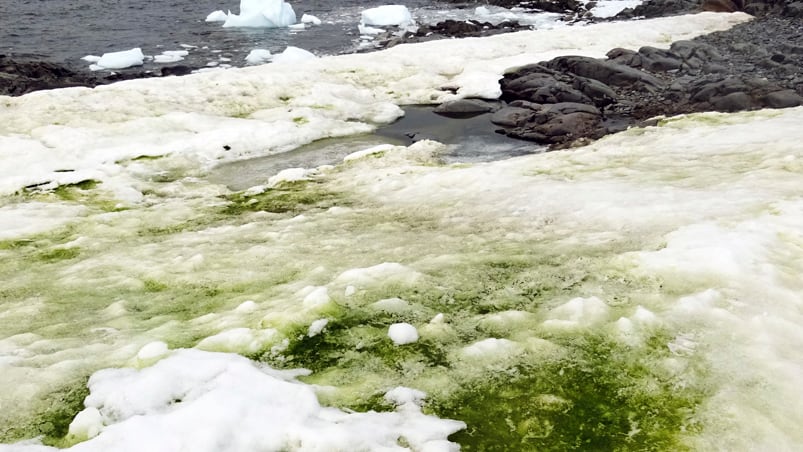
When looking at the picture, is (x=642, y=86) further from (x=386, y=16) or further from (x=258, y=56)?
(x=386, y=16)

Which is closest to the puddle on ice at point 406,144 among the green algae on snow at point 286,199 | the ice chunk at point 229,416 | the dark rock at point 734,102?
the green algae on snow at point 286,199

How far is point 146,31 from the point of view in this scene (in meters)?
40.4

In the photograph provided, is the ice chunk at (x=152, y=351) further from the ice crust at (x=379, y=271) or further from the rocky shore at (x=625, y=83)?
the rocky shore at (x=625, y=83)

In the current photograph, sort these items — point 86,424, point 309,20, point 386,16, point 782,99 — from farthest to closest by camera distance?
1. point 309,20
2. point 386,16
3. point 782,99
4. point 86,424

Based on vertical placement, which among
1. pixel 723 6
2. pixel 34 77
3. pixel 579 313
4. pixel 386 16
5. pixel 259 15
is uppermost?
pixel 723 6

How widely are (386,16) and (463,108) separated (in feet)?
86.2

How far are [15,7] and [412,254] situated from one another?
50581 millimetres

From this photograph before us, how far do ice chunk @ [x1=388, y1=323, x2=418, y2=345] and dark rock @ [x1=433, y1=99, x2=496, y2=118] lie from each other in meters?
15.7

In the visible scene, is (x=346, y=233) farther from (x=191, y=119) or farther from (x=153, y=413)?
(x=191, y=119)

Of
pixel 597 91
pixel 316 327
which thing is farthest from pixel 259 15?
pixel 316 327

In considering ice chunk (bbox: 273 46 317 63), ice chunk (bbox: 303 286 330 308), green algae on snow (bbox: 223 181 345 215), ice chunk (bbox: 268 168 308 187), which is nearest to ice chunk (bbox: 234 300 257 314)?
ice chunk (bbox: 303 286 330 308)

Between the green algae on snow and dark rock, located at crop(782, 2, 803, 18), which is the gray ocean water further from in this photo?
dark rock, located at crop(782, 2, 803, 18)

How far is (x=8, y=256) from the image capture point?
945 centimetres

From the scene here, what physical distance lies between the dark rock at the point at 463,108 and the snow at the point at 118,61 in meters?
18.7
